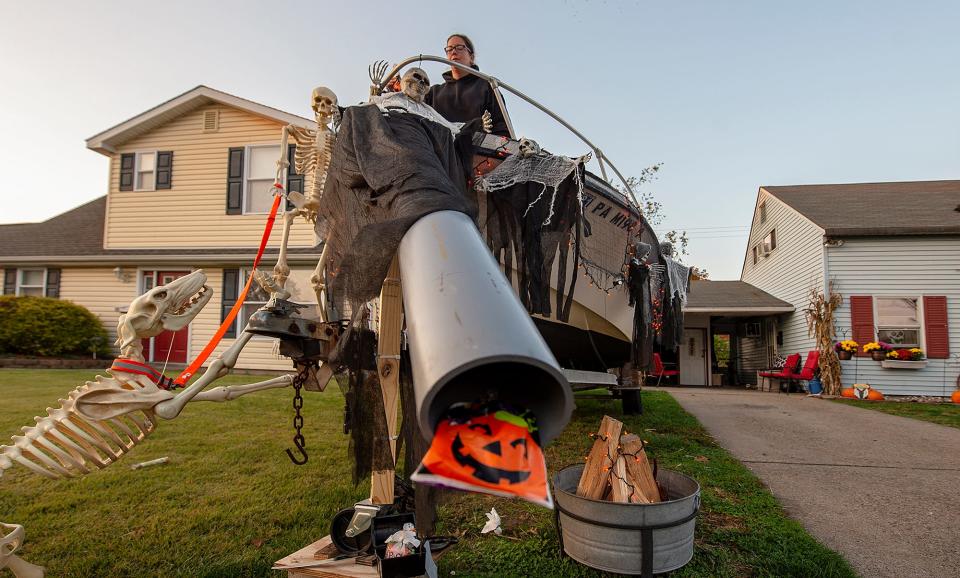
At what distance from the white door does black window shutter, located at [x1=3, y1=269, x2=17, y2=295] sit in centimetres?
1922

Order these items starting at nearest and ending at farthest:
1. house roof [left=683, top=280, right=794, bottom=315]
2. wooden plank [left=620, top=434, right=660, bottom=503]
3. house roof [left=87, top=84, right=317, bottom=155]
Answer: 1. wooden plank [left=620, top=434, right=660, bottom=503]
2. house roof [left=87, top=84, right=317, bottom=155]
3. house roof [left=683, top=280, right=794, bottom=315]

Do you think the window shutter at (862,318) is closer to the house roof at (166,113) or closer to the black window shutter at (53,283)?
the house roof at (166,113)

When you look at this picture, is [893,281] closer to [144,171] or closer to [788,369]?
[788,369]

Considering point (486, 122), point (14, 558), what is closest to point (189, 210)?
point (486, 122)

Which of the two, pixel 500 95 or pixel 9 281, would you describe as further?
pixel 9 281

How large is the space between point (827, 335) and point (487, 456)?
14.9 metres

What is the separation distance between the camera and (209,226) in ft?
45.0

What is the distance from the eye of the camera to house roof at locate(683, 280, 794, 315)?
52.5ft

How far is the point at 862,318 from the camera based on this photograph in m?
13.5

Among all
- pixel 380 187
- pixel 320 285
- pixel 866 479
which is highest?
pixel 380 187

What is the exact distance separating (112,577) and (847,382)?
1469 centimetres

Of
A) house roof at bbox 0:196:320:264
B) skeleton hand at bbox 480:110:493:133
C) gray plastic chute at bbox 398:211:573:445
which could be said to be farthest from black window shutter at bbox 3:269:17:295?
gray plastic chute at bbox 398:211:573:445

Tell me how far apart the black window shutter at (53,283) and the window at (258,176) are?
592cm

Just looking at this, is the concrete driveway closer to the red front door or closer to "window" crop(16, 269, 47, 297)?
the red front door
